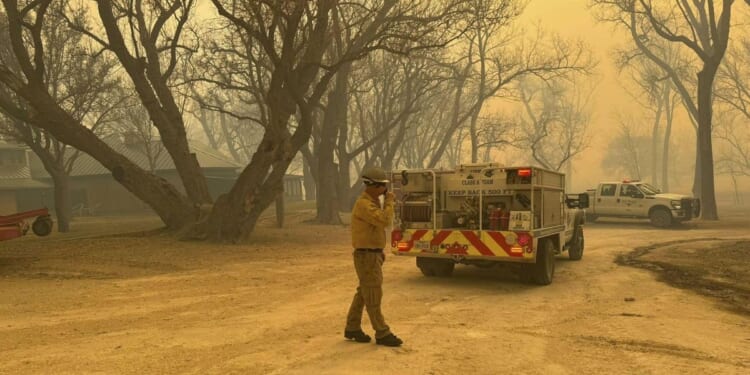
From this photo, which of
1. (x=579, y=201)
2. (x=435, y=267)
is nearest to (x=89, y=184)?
(x=435, y=267)

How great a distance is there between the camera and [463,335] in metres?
6.74

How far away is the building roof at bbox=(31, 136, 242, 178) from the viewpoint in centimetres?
4406

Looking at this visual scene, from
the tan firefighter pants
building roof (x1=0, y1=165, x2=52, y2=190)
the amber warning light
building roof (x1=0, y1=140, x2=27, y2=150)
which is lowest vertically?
the tan firefighter pants

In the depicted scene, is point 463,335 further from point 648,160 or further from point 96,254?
point 648,160

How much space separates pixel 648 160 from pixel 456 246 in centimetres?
10708

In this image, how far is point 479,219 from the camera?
10148mm

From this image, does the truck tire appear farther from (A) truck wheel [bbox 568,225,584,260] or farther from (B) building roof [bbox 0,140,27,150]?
(B) building roof [bbox 0,140,27,150]

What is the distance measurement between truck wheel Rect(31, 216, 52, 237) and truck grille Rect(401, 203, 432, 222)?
315 inches

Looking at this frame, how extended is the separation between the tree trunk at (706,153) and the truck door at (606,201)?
17.3ft

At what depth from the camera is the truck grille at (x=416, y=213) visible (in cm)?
1052

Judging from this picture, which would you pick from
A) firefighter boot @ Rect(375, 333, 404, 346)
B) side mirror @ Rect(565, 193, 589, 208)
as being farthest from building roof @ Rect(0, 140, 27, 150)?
firefighter boot @ Rect(375, 333, 404, 346)

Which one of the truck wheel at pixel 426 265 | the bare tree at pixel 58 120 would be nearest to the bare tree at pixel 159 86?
the bare tree at pixel 58 120

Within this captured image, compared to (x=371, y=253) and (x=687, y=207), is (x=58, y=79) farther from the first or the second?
(x=687, y=207)

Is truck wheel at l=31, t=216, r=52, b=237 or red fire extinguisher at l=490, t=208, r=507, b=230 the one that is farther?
truck wheel at l=31, t=216, r=52, b=237
